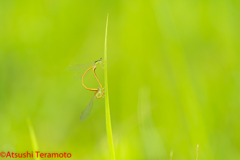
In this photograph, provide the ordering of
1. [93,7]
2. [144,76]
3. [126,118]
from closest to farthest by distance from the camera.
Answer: [126,118], [144,76], [93,7]

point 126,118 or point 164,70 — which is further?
point 164,70

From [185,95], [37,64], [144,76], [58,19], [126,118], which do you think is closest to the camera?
[185,95]

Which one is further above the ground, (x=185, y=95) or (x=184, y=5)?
(x=184, y=5)

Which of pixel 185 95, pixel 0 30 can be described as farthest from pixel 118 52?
pixel 185 95

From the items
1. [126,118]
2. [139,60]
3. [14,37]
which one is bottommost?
[126,118]

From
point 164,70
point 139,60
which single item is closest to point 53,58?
point 139,60

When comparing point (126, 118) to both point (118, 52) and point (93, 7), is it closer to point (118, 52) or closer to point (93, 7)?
point (118, 52)

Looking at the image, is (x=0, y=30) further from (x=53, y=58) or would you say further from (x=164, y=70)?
(x=164, y=70)
